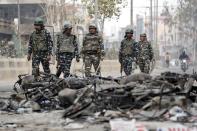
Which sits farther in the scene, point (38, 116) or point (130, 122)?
point (38, 116)

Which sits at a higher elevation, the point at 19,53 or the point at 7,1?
the point at 7,1

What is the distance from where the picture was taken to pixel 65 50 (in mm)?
16078

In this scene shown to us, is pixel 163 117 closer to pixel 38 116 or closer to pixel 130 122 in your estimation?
pixel 130 122

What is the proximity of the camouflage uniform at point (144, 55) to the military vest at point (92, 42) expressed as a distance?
2.38m

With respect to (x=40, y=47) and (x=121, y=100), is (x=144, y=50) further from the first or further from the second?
(x=121, y=100)

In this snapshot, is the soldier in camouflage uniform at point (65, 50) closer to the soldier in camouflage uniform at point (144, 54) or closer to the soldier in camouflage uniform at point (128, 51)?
the soldier in camouflage uniform at point (128, 51)

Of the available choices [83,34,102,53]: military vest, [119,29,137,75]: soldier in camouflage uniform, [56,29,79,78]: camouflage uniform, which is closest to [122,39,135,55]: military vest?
[119,29,137,75]: soldier in camouflage uniform

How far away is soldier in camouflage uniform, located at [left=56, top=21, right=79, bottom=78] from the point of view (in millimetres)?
16031

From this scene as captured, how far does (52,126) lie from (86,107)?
3.12 ft

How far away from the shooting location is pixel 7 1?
53.8 m

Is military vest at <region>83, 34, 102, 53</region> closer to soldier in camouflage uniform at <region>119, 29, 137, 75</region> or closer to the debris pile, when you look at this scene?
soldier in camouflage uniform at <region>119, 29, 137, 75</region>

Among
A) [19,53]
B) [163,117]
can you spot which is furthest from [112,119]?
[19,53]

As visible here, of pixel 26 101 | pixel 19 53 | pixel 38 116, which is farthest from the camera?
pixel 19 53

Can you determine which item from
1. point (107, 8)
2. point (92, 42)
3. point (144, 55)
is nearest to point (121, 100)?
point (92, 42)
